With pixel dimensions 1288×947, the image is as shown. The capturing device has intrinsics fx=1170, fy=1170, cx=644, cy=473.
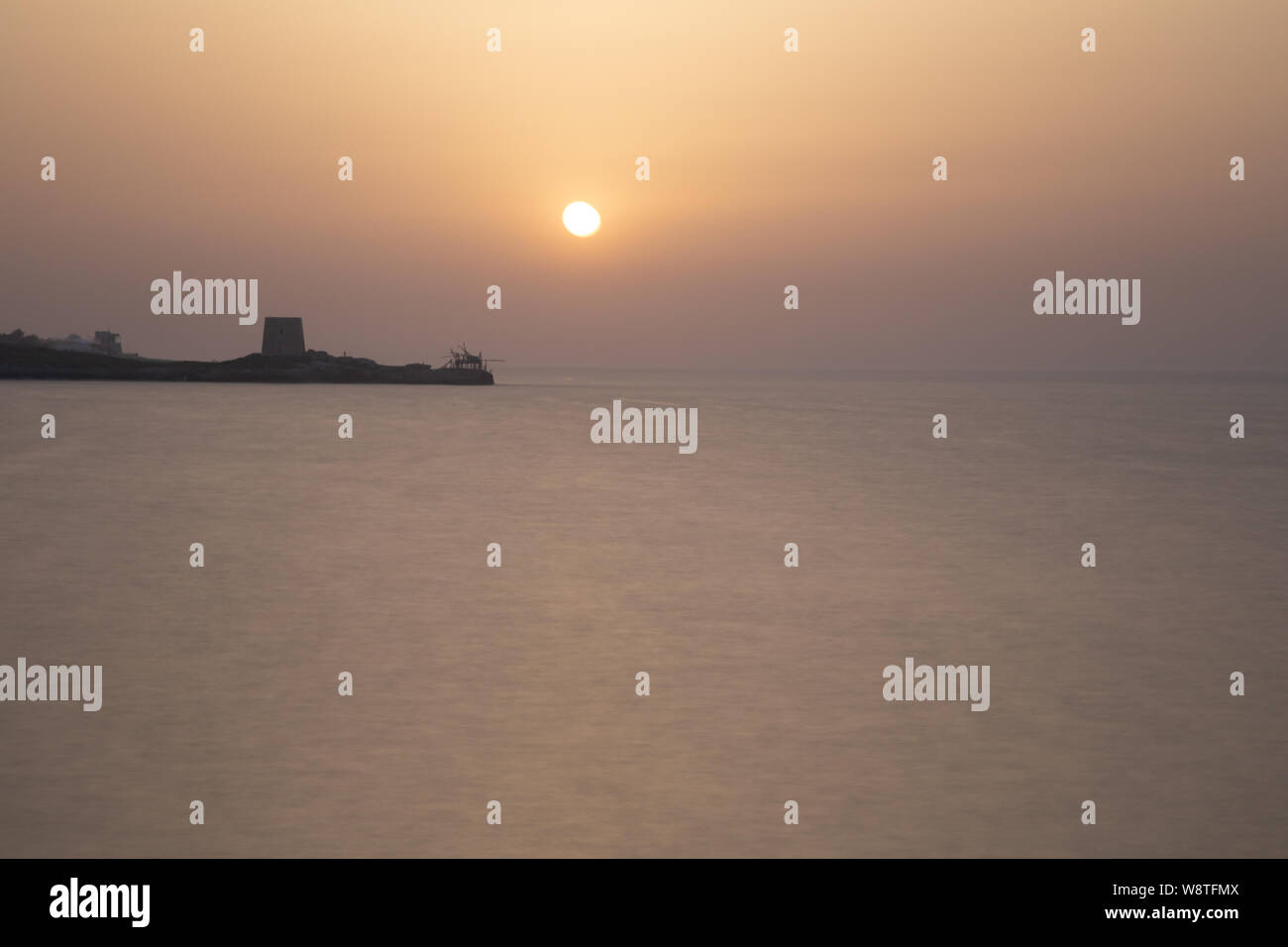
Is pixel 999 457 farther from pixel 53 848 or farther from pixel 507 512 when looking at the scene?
pixel 53 848

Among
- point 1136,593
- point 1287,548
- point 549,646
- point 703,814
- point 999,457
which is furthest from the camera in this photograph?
point 999,457

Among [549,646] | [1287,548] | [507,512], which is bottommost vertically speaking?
[549,646]

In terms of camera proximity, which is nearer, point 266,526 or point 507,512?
point 266,526

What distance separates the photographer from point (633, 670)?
1273cm

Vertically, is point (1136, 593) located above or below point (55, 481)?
below

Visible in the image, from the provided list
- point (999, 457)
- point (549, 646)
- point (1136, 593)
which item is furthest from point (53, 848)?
point (999, 457)

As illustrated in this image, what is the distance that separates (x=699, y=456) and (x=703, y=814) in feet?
117

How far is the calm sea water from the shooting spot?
8.47 m

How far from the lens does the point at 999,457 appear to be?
4400cm

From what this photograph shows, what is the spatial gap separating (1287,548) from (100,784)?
71.3ft

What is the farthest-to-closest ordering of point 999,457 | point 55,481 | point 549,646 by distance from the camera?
point 999,457 → point 55,481 → point 549,646

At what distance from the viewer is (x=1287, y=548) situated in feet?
74.8

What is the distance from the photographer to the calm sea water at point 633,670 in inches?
333
